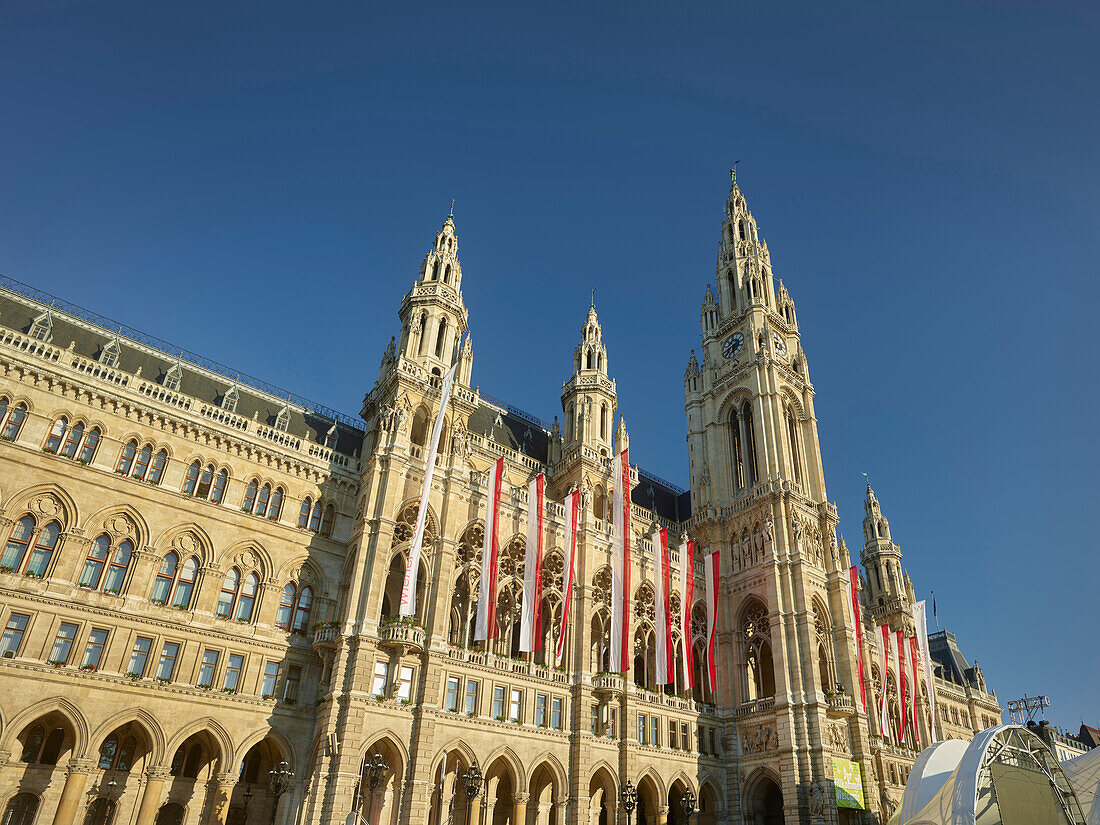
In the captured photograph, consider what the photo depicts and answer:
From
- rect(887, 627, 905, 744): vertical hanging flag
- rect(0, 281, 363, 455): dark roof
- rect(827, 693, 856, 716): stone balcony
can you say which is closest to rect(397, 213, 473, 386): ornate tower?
rect(0, 281, 363, 455): dark roof

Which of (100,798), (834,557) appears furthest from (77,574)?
(834,557)

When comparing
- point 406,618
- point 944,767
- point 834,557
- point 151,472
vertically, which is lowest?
point 944,767

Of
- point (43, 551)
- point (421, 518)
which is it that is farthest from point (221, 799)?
point (421, 518)

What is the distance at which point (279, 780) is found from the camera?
33.4 metres

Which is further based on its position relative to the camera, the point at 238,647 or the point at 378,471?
the point at 378,471

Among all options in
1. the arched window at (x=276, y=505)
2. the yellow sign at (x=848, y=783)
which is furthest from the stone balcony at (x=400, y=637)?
the yellow sign at (x=848, y=783)

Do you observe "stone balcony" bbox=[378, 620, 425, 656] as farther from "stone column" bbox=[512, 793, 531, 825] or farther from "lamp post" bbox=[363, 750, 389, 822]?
"stone column" bbox=[512, 793, 531, 825]

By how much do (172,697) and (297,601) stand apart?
7.94 m

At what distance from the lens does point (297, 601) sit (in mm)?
40719

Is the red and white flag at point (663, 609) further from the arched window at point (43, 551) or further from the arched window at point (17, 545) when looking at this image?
the arched window at point (17, 545)

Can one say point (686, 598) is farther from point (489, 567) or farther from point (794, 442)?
point (794, 442)

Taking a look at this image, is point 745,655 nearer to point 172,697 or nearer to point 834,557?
point 834,557

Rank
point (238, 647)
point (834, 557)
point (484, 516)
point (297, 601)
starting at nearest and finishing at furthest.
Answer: point (238, 647) → point (297, 601) → point (484, 516) → point (834, 557)

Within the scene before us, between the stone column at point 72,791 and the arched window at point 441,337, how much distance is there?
29.5 m
